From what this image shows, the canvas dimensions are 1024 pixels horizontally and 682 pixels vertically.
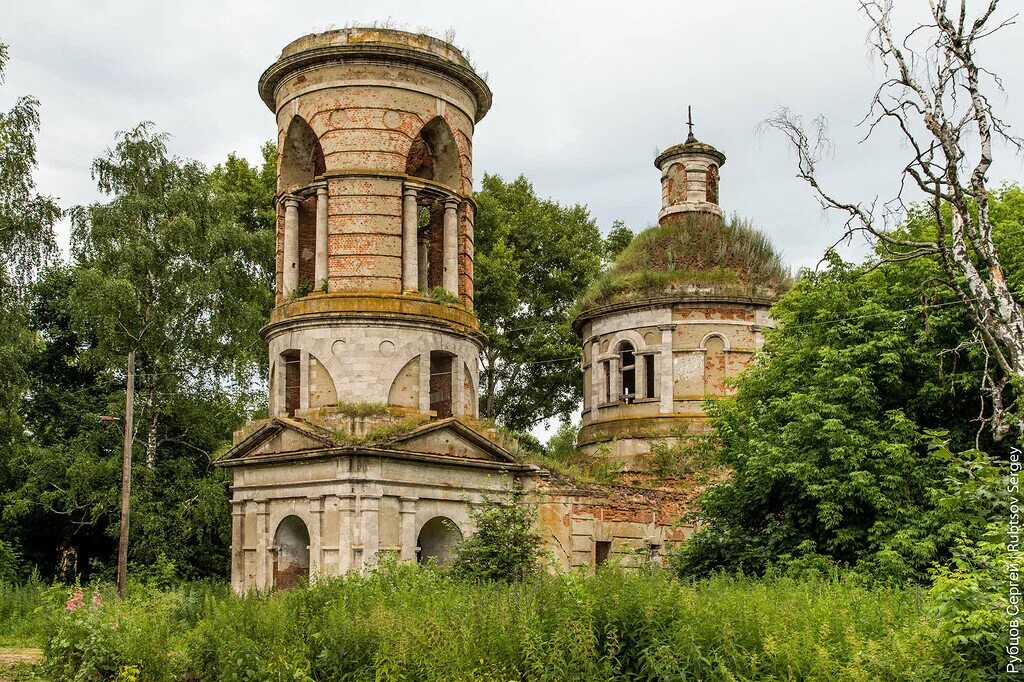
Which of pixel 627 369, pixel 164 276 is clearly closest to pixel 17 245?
pixel 164 276

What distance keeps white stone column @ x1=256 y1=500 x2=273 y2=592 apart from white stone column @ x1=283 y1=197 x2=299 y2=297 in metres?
4.08

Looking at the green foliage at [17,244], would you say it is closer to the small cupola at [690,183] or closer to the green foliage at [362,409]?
the green foliage at [362,409]

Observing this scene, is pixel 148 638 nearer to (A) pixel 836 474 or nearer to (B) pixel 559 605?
(B) pixel 559 605

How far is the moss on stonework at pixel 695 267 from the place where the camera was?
27.9 metres

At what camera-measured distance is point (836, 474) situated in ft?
50.5

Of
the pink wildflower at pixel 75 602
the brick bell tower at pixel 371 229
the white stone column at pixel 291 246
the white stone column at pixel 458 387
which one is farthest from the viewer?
the white stone column at pixel 291 246

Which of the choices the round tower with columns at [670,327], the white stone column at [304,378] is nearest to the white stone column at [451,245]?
the white stone column at [304,378]

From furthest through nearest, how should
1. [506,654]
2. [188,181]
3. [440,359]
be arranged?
A: [188,181], [440,359], [506,654]

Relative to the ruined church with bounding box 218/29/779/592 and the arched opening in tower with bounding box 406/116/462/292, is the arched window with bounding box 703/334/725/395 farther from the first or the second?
the arched opening in tower with bounding box 406/116/462/292

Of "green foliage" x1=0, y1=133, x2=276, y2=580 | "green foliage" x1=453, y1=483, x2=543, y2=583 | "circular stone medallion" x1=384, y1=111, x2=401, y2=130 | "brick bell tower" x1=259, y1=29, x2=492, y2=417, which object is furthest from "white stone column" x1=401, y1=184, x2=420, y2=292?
"green foliage" x1=0, y1=133, x2=276, y2=580

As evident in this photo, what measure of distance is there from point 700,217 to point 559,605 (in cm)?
2027

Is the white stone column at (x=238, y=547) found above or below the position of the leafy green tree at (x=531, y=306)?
below

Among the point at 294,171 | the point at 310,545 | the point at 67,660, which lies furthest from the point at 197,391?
the point at 67,660

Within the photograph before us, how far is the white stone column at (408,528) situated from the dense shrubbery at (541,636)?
5606mm
